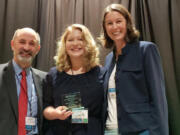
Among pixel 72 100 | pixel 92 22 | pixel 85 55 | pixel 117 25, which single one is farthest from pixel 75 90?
pixel 92 22

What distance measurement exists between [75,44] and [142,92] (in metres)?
0.71

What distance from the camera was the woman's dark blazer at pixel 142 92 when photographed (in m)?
1.17

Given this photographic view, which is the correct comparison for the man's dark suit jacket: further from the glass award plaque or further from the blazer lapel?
the glass award plaque

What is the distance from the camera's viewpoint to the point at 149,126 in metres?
1.17

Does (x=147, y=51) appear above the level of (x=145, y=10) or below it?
below

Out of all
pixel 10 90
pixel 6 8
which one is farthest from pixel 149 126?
pixel 6 8

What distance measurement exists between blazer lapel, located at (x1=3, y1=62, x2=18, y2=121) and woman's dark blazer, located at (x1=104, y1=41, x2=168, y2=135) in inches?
32.2

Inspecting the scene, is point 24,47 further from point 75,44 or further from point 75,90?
point 75,90

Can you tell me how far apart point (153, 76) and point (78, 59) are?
716 millimetres

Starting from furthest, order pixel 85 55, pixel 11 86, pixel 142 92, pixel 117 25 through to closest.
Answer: pixel 85 55 < pixel 11 86 < pixel 117 25 < pixel 142 92

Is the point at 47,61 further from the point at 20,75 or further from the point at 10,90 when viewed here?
the point at 10,90

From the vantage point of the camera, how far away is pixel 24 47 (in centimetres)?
177

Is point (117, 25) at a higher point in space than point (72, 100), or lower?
higher

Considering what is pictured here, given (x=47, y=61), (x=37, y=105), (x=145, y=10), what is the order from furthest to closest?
(x=47, y=61)
(x=145, y=10)
(x=37, y=105)
